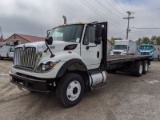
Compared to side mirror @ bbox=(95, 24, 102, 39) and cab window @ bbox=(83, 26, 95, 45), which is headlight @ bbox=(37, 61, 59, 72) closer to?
cab window @ bbox=(83, 26, 95, 45)

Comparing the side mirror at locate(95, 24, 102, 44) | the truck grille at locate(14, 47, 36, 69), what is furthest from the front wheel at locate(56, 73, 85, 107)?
the side mirror at locate(95, 24, 102, 44)

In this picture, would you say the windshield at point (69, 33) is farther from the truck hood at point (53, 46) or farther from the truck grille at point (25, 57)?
the truck grille at point (25, 57)

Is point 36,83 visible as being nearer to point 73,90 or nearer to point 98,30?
point 73,90

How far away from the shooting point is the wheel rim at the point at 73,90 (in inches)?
174

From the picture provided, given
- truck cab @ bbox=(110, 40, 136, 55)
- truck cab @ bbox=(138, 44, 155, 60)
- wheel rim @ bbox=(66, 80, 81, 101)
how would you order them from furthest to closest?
truck cab @ bbox=(138, 44, 155, 60) → truck cab @ bbox=(110, 40, 136, 55) → wheel rim @ bbox=(66, 80, 81, 101)

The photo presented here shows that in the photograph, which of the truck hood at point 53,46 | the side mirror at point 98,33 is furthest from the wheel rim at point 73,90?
the side mirror at point 98,33

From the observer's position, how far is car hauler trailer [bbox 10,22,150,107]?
4.07 metres

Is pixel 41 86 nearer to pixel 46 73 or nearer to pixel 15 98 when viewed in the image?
pixel 46 73

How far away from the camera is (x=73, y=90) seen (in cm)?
452

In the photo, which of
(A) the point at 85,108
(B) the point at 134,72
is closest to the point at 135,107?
(A) the point at 85,108

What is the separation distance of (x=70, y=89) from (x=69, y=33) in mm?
1784

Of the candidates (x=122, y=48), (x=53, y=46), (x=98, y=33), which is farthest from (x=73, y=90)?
(x=122, y=48)

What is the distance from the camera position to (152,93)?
5898mm

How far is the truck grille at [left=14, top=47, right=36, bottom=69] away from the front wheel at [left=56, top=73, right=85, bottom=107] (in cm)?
94
